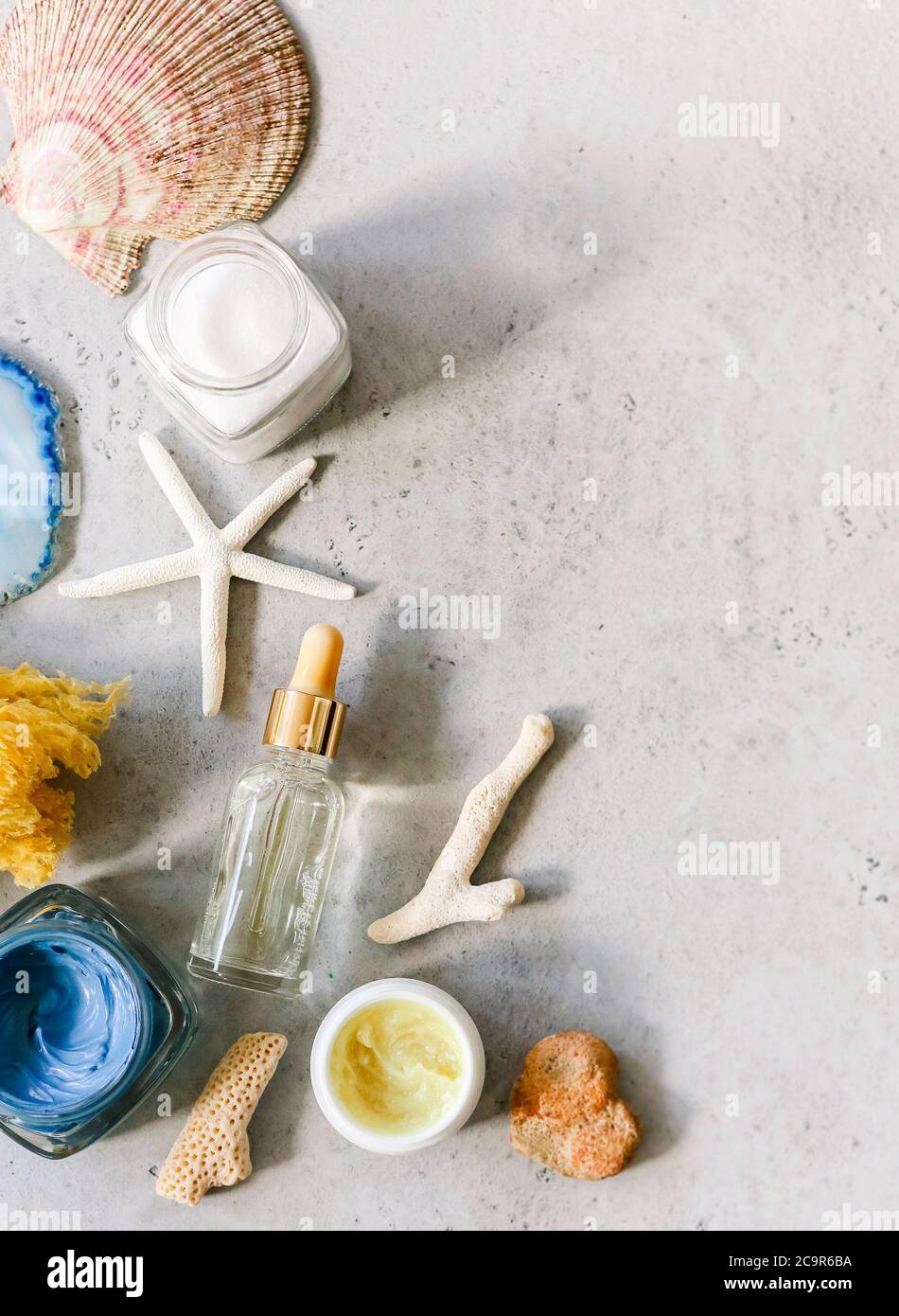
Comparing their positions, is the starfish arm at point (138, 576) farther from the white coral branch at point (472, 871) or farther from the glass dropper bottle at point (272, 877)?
the white coral branch at point (472, 871)

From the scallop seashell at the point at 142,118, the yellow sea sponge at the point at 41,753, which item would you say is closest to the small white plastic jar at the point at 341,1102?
the yellow sea sponge at the point at 41,753

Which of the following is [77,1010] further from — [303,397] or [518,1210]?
[303,397]

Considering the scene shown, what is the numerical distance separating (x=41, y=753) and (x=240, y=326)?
40 centimetres

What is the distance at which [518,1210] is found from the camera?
0.97m

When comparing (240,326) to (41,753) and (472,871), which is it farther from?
(472,871)

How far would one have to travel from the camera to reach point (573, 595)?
0.98m

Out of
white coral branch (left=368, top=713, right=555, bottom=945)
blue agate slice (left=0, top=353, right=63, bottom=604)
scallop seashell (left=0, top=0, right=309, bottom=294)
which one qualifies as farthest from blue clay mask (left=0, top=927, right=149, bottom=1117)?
scallop seashell (left=0, top=0, right=309, bottom=294)

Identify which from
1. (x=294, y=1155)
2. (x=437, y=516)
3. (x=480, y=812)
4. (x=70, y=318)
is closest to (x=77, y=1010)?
(x=294, y=1155)

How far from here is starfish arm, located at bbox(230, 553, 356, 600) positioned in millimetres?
958

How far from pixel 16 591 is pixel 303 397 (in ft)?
1.10

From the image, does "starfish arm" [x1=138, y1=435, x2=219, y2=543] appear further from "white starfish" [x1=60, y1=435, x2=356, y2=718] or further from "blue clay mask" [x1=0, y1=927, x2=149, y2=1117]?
"blue clay mask" [x1=0, y1=927, x2=149, y2=1117]

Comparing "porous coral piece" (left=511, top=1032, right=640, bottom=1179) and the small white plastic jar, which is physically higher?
the small white plastic jar

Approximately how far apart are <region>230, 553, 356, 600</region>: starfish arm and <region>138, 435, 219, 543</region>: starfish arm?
0.04 meters

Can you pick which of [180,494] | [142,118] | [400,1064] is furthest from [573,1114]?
[142,118]
